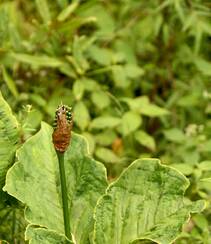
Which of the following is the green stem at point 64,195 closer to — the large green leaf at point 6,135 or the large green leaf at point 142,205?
the large green leaf at point 142,205

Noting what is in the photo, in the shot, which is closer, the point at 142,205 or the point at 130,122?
the point at 142,205

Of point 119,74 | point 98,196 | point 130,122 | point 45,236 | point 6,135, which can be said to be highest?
point 119,74

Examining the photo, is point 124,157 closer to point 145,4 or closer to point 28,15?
point 145,4

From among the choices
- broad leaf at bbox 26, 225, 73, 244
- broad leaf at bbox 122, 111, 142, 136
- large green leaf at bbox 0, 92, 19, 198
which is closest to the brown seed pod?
broad leaf at bbox 26, 225, 73, 244

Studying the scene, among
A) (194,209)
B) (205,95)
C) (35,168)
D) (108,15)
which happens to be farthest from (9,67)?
(194,209)

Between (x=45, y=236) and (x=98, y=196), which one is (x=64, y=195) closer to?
(x=45, y=236)

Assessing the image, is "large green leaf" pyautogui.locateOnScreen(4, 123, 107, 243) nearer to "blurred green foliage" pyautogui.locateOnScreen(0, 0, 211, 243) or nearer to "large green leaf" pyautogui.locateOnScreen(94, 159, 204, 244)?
"large green leaf" pyautogui.locateOnScreen(94, 159, 204, 244)

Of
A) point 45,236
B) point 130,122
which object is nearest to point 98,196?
point 45,236
